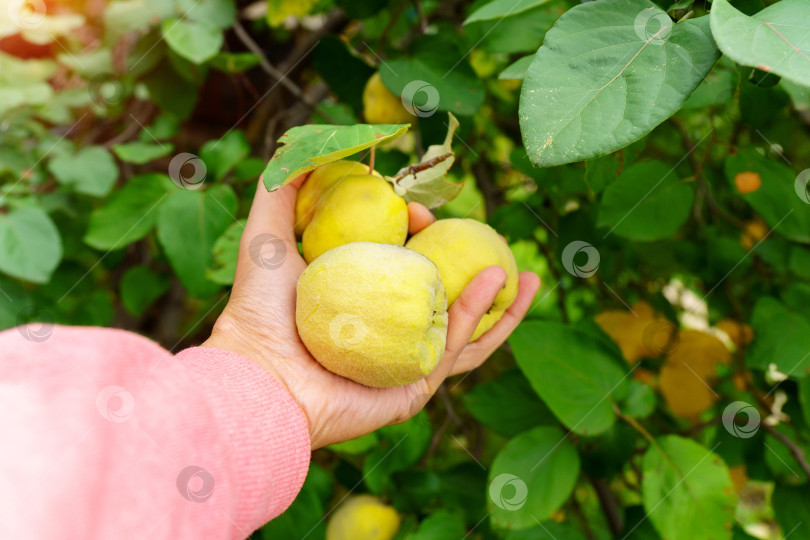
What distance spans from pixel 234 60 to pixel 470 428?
44.3 inches

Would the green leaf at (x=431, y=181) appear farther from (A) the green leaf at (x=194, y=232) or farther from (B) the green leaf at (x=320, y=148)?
(A) the green leaf at (x=194, y=232)

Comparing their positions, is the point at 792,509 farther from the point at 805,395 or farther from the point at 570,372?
the point at 570,372

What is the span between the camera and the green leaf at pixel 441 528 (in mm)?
1032

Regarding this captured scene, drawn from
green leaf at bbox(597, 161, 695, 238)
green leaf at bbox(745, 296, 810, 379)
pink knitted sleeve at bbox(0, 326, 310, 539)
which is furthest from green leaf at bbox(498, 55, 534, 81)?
green leaf at bbox(745, 296, 810, 379)

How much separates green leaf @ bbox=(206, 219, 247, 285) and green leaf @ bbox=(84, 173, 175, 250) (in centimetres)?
22

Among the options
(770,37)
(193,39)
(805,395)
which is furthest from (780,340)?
(193,39)

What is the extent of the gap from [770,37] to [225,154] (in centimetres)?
100

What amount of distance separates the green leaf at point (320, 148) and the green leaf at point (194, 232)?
46cm

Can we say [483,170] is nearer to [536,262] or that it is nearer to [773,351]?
[536,262]

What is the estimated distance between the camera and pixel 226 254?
1.07m

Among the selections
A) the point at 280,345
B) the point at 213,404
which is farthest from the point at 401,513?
the point at 213,404

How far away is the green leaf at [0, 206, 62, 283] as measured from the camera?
1.13 metres

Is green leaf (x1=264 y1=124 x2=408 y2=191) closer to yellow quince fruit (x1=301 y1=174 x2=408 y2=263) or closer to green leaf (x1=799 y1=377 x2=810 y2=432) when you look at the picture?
yellow quince fruit (x1=301 y1=174 x2=408 y2=263)

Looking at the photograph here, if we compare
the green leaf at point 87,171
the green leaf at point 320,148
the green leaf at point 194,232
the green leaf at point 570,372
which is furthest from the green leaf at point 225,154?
the green leaf at point 570,372
